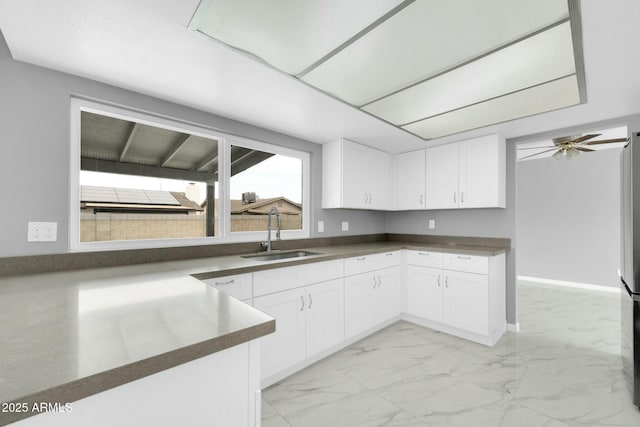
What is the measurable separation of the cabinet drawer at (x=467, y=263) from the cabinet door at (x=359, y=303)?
77 cm

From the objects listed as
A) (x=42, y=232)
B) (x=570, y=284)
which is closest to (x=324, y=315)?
(x=42, y=232)

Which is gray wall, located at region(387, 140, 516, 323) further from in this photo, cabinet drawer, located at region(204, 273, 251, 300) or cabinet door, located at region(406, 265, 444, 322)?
cabinet drawer, located at region(204, 273, 251, 300)

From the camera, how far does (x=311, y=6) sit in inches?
42.9

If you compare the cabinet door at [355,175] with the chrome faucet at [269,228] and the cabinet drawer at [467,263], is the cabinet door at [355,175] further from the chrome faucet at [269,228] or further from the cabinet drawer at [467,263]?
the cabinet drawer at [467,263]

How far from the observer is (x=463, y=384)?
199 centimetres

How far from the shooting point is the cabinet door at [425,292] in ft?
9.59

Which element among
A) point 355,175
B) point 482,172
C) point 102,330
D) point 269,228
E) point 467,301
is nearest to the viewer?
point 102,330

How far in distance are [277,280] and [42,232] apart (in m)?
1.43

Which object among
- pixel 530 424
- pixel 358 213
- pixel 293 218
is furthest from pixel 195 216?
pixel 530 424

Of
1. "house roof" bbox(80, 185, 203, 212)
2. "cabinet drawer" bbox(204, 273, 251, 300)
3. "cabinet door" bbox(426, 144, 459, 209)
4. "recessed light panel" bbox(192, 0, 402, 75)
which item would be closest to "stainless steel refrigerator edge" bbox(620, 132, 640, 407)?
"cabinet door" bbox(426, 144, 459, 209)

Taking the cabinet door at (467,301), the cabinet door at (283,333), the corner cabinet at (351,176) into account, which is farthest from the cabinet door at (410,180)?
the cabinet door at (283,333)

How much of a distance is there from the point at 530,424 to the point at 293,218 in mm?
2399

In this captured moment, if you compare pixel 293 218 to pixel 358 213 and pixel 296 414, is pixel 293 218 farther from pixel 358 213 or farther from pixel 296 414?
pixel 296 414

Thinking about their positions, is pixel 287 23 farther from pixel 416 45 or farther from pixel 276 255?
pixel 276 255
